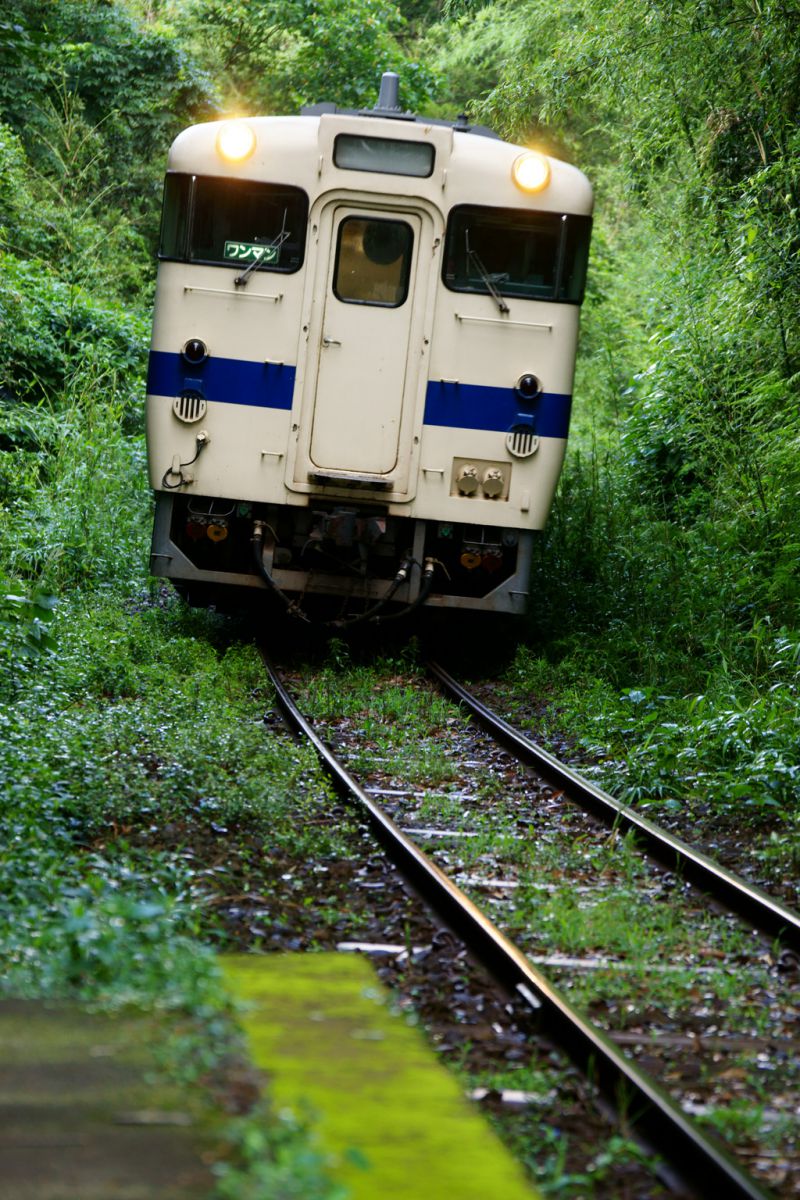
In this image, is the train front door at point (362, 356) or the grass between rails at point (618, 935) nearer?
the grass between rails at point (618, 935)

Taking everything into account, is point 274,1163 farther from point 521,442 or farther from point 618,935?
point 521,442

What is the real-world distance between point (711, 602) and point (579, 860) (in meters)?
4.76

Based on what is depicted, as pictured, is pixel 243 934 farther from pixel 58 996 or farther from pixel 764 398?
pixel 764 398

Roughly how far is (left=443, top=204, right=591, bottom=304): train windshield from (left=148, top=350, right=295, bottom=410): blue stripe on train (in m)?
1.29

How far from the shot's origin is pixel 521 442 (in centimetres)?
979

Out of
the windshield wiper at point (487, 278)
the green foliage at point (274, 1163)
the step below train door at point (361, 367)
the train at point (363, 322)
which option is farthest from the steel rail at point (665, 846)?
the windshield wiper at point (487, 278)

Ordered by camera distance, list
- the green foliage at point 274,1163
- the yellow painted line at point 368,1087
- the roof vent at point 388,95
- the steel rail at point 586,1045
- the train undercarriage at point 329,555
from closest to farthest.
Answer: the green foliage at point 274,1163 < the yellow painted line at point 368,1087 < the steel rail at point 586,1045 < the train undercarriage at point 329,555 < the roof vent at point 388,95

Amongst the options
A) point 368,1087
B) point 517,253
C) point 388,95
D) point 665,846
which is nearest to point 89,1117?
point 368,1087

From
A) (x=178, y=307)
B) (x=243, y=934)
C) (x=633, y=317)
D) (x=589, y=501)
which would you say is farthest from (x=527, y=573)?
(x=633, y=317)

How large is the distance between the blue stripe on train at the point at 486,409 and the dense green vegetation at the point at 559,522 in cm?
166

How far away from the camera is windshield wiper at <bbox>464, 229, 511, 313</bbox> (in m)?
9.73

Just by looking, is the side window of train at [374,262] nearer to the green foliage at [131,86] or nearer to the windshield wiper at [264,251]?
the windshield wiper at [264,251]

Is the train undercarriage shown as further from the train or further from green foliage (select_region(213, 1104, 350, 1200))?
green foliage (select_region(213, 1104, 350, 1200))

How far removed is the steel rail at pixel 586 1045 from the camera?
10.5 ft
